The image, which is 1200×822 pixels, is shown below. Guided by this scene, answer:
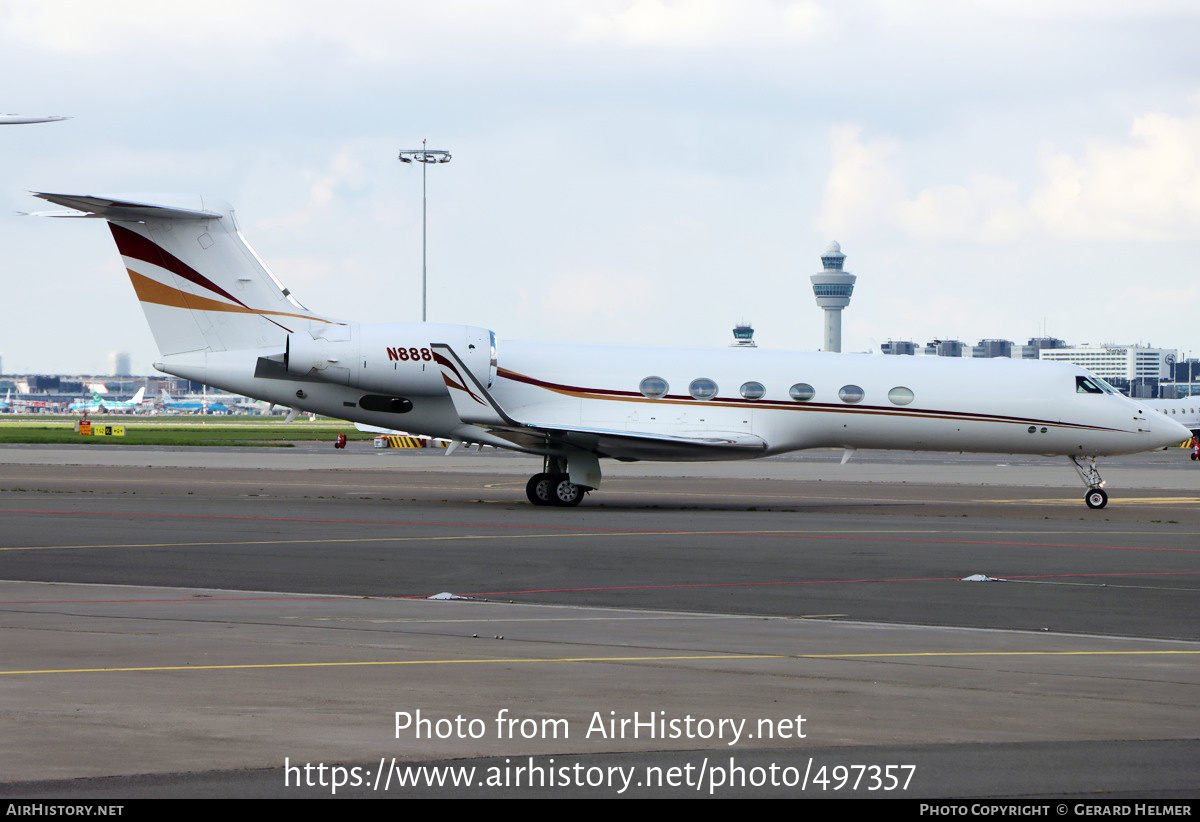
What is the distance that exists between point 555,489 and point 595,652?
55.9 ft

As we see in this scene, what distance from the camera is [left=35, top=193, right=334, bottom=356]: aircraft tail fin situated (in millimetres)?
27078

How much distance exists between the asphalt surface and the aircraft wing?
5.82 ft

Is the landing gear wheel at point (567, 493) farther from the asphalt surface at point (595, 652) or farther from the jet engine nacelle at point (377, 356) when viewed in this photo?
the jet engine nacelle at point (377, 356)

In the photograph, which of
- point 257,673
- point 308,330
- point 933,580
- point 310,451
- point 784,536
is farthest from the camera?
point 310,451

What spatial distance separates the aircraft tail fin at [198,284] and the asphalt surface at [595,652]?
4237mm

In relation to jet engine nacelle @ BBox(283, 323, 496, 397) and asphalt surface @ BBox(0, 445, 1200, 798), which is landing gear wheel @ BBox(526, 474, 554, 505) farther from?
jet engine nacelle @ BBox(283, 323, 496, 397)

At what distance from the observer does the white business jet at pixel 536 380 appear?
87.1 feet

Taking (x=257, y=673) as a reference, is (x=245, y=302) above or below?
above

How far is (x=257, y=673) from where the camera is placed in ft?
28.8

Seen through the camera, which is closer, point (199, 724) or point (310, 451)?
point (199, 724)

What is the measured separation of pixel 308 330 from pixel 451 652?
18.1m

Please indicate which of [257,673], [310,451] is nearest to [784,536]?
[257,673]

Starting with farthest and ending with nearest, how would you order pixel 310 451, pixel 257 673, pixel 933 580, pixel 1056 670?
pixel 310 451, pixel 933 580, pixel 1056 670, pixel 257 673
